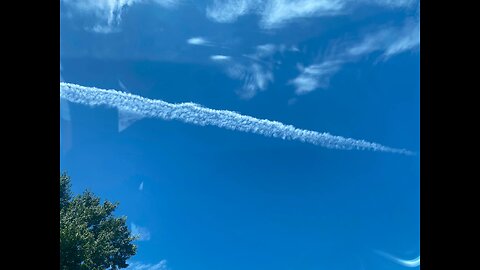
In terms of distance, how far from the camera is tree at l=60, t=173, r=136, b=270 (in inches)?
843

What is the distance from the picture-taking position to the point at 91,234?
22781 mm

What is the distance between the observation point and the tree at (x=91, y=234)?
21422 mm
